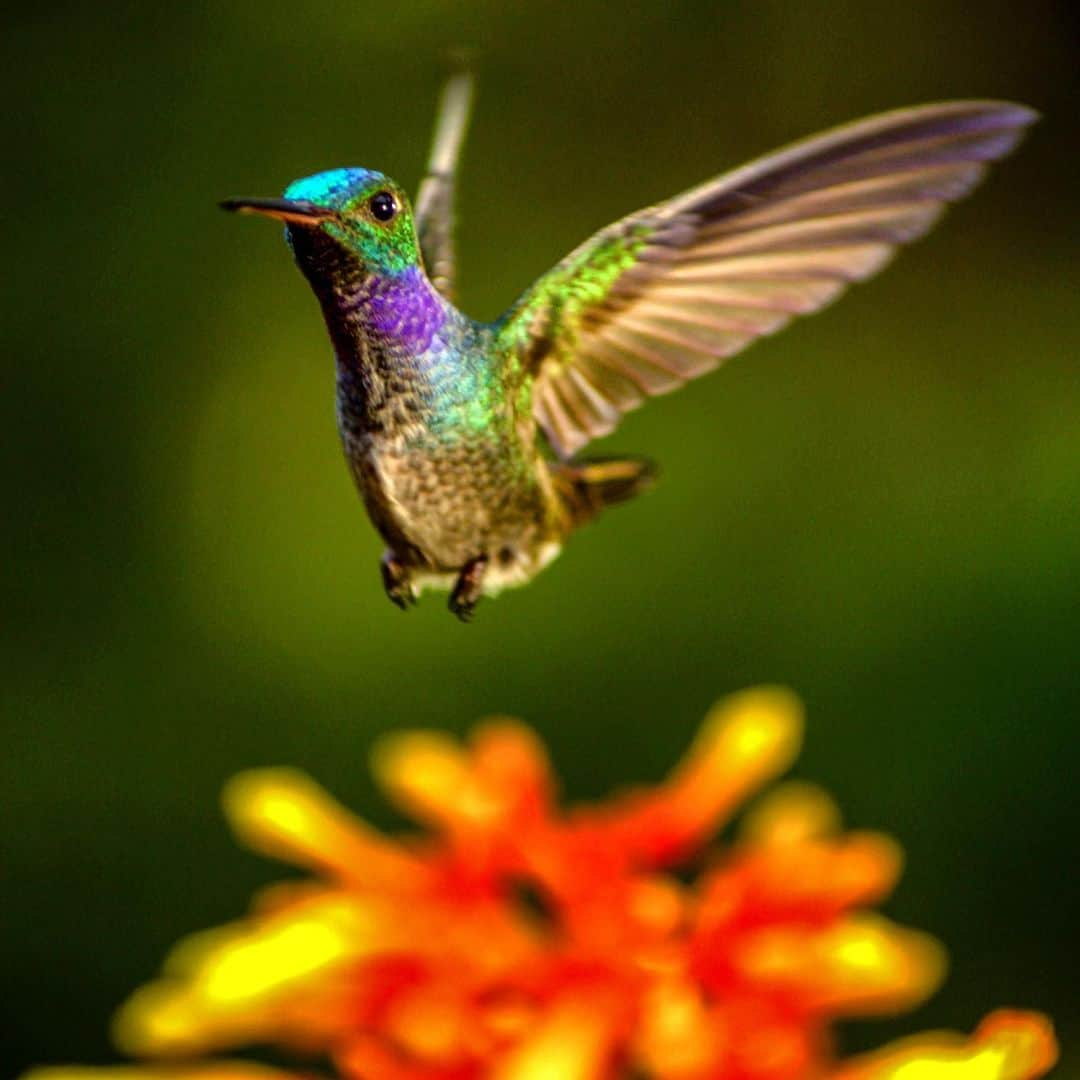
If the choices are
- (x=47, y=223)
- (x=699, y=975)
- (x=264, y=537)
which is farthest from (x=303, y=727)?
(x=699, y=975)

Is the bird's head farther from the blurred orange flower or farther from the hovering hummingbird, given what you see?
the blurred orange flower

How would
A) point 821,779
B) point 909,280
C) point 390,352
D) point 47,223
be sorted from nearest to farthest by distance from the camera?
point 390,352 < point 821,779 < point 47,223 < point 909,280

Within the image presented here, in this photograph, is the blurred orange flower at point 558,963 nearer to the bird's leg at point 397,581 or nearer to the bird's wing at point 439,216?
the bird's leg at point 397,581

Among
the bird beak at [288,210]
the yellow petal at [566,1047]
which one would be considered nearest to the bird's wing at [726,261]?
the bird beak at [288,210]

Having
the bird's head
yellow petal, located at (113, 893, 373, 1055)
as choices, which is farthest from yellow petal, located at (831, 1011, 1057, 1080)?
the bird's head

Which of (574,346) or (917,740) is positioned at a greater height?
(574,346)

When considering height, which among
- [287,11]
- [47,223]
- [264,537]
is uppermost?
[287,11]

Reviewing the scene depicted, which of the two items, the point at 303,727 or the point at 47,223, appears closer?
the point at 303,727

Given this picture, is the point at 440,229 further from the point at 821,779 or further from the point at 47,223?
the point at 47,223
